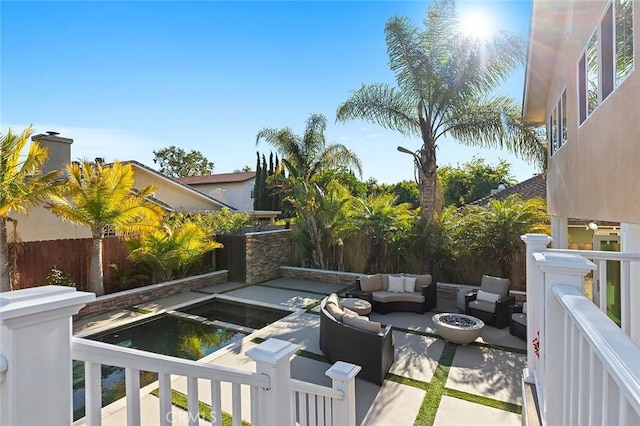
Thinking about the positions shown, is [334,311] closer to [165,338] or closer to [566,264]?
[165,338]

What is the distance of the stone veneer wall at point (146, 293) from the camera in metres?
8.73

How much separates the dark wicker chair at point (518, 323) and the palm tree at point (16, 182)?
1125cm

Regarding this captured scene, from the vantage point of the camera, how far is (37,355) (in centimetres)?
111

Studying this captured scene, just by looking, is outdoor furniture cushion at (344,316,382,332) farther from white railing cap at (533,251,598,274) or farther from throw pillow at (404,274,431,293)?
white railing cap at (533,251,598,274)

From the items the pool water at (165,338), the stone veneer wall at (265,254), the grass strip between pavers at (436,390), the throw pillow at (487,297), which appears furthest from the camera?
the stone veneer wall at (265,254)

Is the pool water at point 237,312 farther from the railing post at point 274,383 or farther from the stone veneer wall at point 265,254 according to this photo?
the railing post at point 274,383

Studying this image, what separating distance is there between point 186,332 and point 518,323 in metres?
7.47

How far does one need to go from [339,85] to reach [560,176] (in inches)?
323

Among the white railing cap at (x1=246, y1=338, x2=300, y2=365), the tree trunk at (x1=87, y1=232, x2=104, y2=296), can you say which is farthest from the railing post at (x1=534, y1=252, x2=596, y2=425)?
the tree trunk at (x1=87, y1=232, x2=104, y2=296)

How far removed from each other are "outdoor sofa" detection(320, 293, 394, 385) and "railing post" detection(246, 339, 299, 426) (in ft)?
11.4

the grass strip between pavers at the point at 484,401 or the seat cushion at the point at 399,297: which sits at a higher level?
the seat cushion at the point at 399,297

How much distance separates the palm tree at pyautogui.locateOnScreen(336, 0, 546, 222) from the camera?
10.3m

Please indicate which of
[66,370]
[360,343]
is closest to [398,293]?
[360,343]

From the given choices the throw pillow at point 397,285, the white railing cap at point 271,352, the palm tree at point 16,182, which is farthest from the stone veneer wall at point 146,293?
the white railing cap at point 271,352
